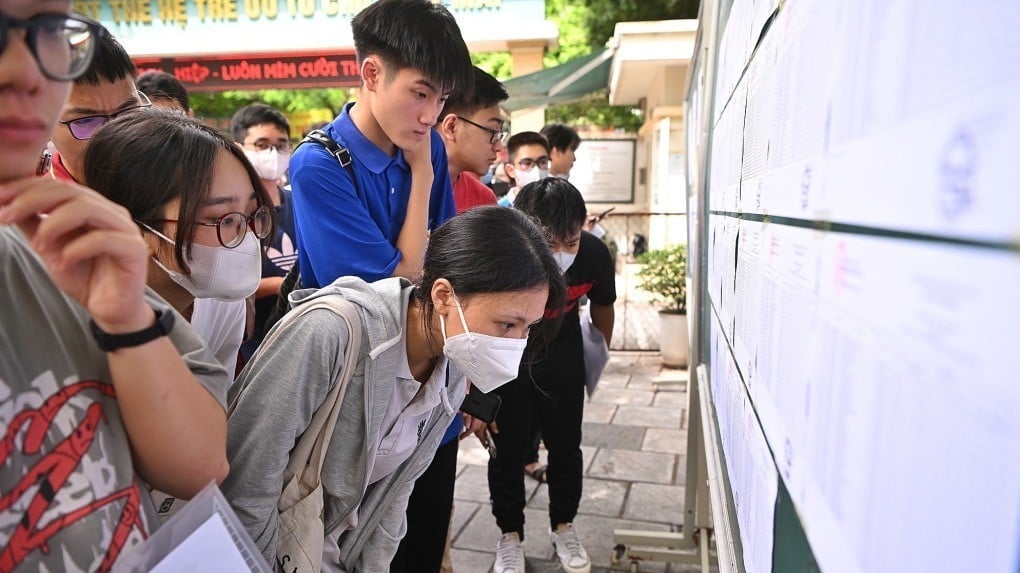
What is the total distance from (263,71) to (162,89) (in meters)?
6.71

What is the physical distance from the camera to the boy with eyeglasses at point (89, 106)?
1690mm

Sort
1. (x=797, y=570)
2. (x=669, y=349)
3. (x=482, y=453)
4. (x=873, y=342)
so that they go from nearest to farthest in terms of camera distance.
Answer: (x=873, y=342) → (x=797, y=570) → (x=482, y=453) → (x=669, y=349)

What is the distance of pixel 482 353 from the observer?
5.29 feet

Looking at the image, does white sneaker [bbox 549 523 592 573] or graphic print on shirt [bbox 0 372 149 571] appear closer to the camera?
graphic print on shirt [bbox 0 372 149 571]

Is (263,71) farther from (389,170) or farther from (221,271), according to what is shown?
(221,271)

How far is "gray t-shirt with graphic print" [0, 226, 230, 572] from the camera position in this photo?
0.72 m

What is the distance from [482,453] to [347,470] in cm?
293

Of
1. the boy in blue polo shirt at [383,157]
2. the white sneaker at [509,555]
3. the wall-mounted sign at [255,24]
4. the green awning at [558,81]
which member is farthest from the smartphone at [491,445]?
the wall-mounted sign at [255,24]

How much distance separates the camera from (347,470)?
1446 millimetres

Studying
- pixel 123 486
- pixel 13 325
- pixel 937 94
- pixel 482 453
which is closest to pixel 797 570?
pixel 937 94

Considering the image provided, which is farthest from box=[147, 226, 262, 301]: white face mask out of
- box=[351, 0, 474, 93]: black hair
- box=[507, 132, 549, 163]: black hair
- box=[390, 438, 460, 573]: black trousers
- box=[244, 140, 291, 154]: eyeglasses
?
box=[507, 132, 549, 163]: black hair

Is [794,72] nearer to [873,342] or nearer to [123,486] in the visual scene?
[873,342]

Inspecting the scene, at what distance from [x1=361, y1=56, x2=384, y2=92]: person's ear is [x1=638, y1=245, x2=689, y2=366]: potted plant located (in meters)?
4.42

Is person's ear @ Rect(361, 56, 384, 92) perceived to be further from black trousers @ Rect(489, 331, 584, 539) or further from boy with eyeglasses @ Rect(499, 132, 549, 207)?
boy with eyeglasses @ Rect(499, 132, 549, 207)
